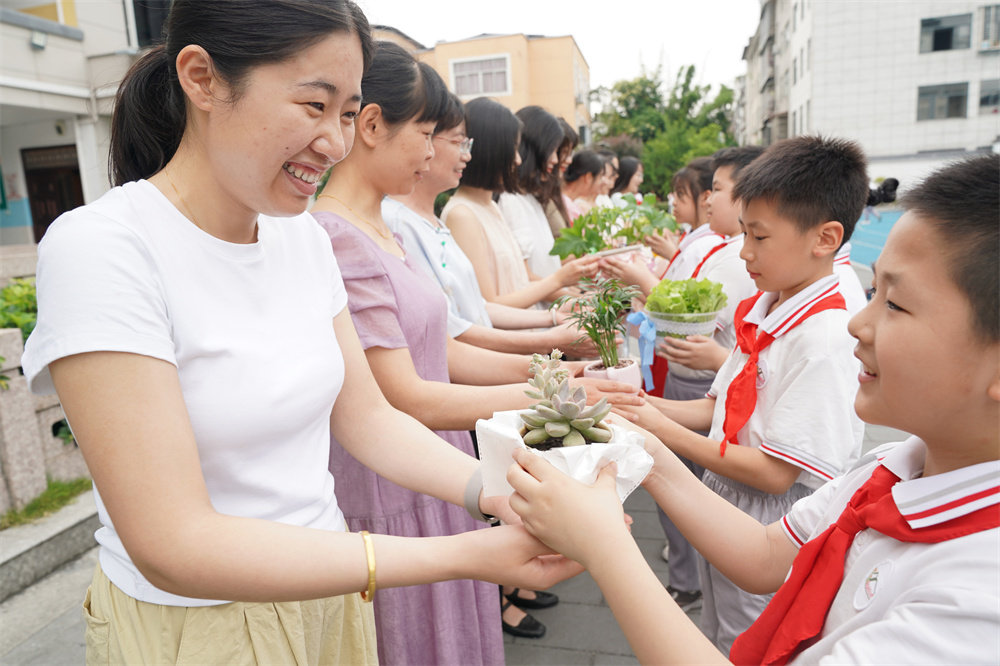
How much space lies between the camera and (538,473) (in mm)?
1231

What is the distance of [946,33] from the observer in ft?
88.4

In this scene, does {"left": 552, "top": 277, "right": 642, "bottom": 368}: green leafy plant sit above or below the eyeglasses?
below

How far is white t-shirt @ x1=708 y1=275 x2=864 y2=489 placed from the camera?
1862 mm

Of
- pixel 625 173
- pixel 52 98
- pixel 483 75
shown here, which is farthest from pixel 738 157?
pixel 483 75

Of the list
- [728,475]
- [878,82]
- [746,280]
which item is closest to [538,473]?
[728,475]

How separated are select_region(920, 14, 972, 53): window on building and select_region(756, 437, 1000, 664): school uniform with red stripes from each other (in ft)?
110

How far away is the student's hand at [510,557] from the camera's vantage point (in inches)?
50.3

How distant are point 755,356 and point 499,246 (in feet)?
6.15

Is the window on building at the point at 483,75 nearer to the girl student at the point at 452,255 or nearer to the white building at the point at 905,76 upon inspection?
the white building at the point at 905,76

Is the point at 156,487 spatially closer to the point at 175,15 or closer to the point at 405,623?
the point at 175,15

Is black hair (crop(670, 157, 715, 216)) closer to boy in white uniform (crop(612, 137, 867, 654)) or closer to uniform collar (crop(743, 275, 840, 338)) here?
boy in white uniform (crop(612, 137, 867, 654))

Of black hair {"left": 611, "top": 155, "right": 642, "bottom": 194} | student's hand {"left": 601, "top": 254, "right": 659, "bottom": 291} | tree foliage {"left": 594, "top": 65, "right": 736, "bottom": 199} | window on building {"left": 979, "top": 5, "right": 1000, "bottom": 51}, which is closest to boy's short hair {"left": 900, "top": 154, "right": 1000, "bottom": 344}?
student's hand {"left": 601, "top": 254, "right": 659, "bottom": 291}

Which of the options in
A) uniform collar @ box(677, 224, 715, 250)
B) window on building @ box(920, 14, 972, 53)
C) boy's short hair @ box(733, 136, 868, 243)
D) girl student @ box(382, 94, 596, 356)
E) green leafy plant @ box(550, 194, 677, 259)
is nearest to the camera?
boy's short hair @ box(733, 136, 868, 243)

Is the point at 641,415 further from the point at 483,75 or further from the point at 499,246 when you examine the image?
the point at 483,75
